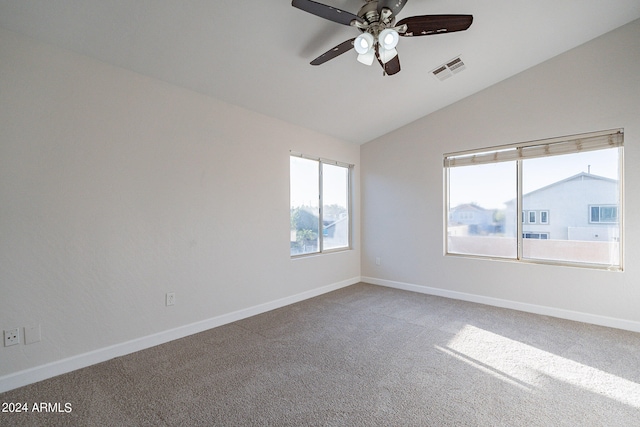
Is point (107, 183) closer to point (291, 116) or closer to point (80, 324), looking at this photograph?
point (80, 324)

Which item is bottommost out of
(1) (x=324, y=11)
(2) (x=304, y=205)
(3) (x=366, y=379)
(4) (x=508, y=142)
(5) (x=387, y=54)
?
(3) (x=366, y=379)

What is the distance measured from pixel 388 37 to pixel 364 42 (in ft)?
0.54

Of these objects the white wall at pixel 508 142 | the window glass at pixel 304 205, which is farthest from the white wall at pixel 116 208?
the white wall at pixel 508 142

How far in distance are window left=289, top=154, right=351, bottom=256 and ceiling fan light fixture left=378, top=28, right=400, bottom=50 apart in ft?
7.19

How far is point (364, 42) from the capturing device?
2041 millimetres

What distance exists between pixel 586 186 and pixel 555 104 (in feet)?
3.23

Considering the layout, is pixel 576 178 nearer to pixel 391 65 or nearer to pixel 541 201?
pixel 541 201

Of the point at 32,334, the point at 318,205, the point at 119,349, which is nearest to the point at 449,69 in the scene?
the point at 318,205

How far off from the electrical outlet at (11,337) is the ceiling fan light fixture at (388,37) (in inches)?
125

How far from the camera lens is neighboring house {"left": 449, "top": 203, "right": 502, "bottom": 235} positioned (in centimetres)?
→ 387

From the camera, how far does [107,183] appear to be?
7.88 feet

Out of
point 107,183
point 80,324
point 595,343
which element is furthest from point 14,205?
point 595,343

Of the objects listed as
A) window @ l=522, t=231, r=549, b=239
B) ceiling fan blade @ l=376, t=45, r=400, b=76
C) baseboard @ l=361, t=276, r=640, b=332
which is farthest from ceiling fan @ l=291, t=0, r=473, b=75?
baseboard @ l=361, t=276, r=640, b=332

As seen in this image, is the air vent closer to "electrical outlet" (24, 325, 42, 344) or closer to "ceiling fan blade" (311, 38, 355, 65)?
"ceiling fan blade" (311, 38, 355, 65)
